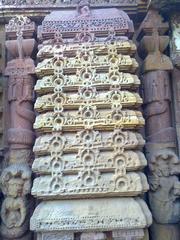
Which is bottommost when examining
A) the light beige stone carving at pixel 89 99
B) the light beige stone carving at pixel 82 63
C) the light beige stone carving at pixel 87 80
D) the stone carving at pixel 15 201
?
the stone carving at pixel 15 201

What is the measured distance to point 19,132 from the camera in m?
3.97

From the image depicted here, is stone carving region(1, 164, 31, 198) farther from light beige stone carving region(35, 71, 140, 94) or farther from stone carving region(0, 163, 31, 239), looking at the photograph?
light beige stone carving region(35, 71, 140, 94)

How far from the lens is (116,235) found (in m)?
3.17

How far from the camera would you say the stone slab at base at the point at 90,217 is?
3113 millimetres

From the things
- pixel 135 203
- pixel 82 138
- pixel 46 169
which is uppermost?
pixel 82 138

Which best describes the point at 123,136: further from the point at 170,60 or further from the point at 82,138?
the point at 170,60

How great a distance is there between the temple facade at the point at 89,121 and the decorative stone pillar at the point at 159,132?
0.04 ft

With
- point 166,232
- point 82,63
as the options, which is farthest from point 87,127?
point 166,232

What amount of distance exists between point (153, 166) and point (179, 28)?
1893 mm

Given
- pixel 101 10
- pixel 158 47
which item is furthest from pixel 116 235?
pixel 101 10

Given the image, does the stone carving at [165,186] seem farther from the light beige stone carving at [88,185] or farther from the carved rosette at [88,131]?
the light beige stone carving at [88,185]

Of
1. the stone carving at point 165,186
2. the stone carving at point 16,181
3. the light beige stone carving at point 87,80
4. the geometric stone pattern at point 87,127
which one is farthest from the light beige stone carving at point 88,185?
the light beige stone carving at point 87,80

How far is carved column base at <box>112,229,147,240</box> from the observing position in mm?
3167

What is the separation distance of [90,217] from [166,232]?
1092 millimetres
